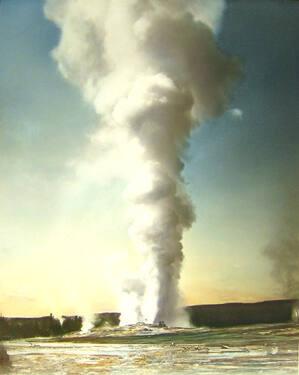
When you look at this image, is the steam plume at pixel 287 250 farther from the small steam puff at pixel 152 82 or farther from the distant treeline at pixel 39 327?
the distant treeline at pixel 39 327

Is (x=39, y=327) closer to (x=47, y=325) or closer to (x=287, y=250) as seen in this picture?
(x=47, y=325)

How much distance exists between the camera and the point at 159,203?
110 inches

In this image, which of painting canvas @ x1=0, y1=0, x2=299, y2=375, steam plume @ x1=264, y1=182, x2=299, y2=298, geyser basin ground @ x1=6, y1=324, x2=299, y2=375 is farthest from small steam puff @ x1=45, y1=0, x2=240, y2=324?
steam plume @ x1=264, y1=182, x2=299, y2=298

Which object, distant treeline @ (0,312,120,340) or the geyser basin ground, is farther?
distant treeline @ (0,312,120,340)

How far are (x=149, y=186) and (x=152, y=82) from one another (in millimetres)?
498

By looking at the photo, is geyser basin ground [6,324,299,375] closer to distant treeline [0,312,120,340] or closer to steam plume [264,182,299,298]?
distant treeline [0,312,120,340]

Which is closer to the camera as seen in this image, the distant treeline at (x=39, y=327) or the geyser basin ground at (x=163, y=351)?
the geyser basin ground at (x=163, y=351)

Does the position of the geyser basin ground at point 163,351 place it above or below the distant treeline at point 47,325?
below

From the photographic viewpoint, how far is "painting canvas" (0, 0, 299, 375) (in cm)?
270

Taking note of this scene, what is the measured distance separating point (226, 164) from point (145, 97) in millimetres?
493

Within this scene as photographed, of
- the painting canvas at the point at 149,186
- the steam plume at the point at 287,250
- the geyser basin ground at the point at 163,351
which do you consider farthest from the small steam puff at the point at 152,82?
the steam plume at the point at 287,250

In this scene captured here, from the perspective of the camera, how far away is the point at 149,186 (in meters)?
2.80

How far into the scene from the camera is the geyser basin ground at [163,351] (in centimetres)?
261

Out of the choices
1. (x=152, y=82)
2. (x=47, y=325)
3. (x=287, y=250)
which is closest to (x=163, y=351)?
(x=47, y=325)
